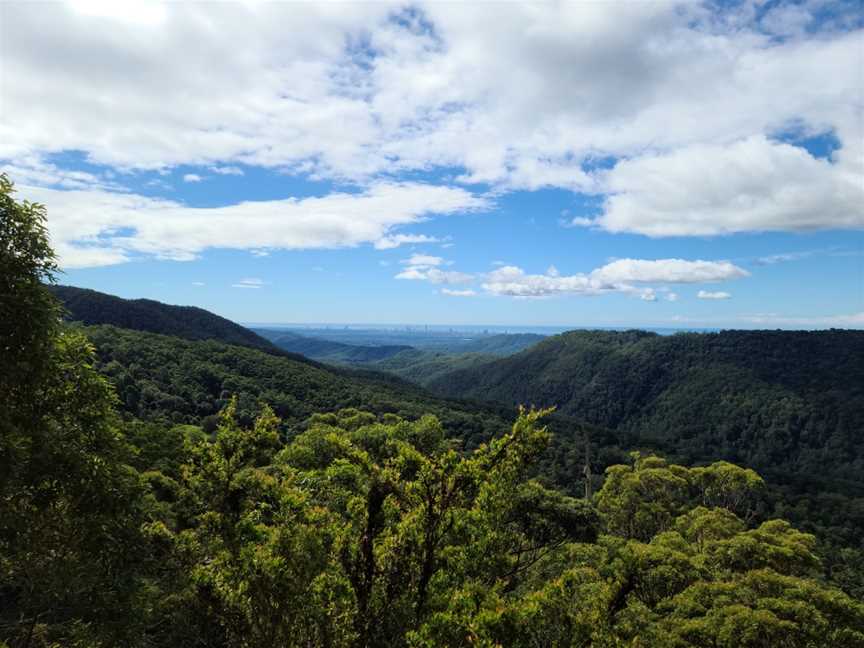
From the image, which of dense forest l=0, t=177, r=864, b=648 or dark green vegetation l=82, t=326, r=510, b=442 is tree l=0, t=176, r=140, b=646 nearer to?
dense forest l=0, t=177, r=864, b=648

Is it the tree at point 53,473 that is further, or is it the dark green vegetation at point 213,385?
the dark green vegetation at point 213,385

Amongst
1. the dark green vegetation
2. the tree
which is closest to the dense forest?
the tree

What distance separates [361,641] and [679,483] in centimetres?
4256

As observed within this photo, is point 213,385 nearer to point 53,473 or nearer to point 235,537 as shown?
point 235,537

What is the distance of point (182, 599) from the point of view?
15531 mm

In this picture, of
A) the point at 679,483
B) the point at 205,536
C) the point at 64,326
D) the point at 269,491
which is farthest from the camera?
the point at 679,483

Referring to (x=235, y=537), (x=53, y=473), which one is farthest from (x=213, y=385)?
(x=53, y=473)

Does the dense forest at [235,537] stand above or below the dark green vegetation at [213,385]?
above

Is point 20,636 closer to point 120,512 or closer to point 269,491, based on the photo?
point 120,512

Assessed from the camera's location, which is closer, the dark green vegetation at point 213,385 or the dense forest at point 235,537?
the dense forest at point 235,537

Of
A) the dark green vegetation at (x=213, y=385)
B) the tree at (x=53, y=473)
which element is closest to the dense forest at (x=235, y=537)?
the tree at (x=53, y=473)

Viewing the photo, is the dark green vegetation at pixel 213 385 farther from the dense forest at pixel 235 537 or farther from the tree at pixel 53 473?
the tree at pixel 53 473

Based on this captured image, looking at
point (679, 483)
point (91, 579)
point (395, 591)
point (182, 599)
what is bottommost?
point (679, 483)

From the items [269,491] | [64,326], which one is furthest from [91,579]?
[64,326]
